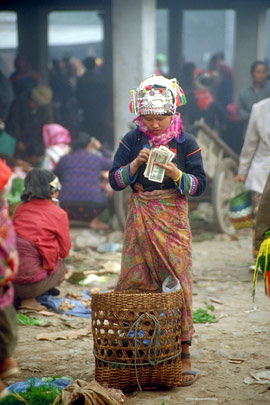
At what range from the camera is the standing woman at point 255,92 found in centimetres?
1140

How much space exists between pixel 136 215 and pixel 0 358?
5.64 feet

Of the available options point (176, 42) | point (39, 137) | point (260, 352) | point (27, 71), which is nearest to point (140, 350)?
point (260, 352)

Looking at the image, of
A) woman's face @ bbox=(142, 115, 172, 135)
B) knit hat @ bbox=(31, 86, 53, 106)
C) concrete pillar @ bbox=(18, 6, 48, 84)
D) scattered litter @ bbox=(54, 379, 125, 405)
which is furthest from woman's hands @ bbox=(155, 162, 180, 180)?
concrete pillar @ bbox=(18, 6, 48, 84)

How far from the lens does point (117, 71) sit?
1063 centimetres

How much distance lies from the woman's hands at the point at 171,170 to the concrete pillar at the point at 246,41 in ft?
38.6

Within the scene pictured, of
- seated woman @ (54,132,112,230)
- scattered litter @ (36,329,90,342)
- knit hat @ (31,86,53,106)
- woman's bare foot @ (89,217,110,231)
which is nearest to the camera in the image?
scattered litter @ (36,329,90,342)

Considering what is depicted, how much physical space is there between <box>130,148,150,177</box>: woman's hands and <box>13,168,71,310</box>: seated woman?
6.13ft

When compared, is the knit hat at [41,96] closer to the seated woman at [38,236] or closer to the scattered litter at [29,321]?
the seated woman at [38,236]

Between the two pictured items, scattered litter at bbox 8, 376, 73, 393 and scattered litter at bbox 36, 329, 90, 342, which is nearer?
scattered litter at bbox 8, 376, 73, 393

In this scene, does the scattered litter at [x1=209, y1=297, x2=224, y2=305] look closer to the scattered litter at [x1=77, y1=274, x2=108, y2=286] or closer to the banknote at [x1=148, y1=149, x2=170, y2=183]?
the scattered litter at [x1=77, y1=274, x2=108, y2=286]

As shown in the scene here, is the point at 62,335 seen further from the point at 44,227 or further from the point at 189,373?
the point at 189,373

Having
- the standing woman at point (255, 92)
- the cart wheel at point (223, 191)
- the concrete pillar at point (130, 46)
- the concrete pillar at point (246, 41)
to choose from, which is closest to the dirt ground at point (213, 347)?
the cart wheel at point (223, 191)

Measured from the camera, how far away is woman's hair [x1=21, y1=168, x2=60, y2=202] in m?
6.18

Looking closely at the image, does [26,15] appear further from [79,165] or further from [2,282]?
[2,282]
